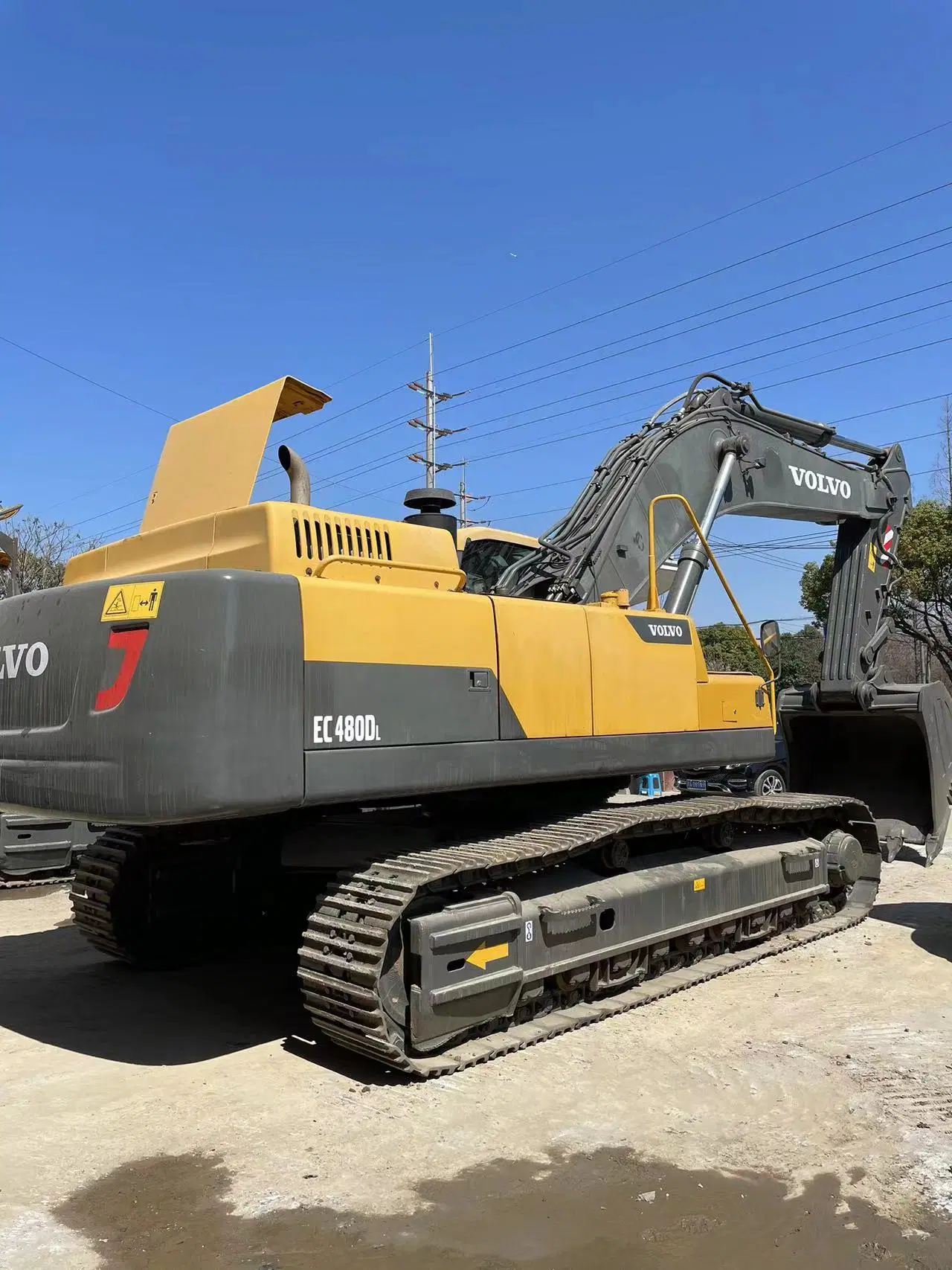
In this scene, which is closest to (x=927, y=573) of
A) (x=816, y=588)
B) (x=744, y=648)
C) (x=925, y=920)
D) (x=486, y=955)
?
(x=816, y=588)

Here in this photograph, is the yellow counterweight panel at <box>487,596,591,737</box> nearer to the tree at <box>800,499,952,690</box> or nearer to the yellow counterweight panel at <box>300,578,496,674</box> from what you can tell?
the yellow counterweight panel at <box>300,578,496,674</box>

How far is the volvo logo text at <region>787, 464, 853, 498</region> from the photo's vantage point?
9.33 metres

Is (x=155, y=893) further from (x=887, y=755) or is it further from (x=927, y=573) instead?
(x=927, y=573)

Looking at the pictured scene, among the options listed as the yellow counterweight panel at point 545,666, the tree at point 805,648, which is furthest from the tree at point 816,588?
the yellow counterweight panel at point 545,666

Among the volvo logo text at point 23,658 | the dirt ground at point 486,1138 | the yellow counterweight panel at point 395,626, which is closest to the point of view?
the dirt ground at point 486,1138

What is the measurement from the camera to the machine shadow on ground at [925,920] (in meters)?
7.55

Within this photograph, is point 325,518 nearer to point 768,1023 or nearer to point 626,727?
point 626,727

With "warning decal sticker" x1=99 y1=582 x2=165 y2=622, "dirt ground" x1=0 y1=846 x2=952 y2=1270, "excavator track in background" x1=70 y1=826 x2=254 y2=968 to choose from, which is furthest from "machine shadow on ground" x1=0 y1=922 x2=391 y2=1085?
"warning decal sticker" x1=99 y1=582 x2=165 y2=622

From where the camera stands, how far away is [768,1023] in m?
5.77

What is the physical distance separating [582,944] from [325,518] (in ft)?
8.91

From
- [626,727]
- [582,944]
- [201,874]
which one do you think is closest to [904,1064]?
[582,944]

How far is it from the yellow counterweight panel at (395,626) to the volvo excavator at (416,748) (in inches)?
0.6

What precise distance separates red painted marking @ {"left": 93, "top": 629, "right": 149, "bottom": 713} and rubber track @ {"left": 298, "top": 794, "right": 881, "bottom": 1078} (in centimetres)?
143

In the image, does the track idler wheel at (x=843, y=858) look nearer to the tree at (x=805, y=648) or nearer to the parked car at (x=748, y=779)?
the parked car at (x=748, y=779)
